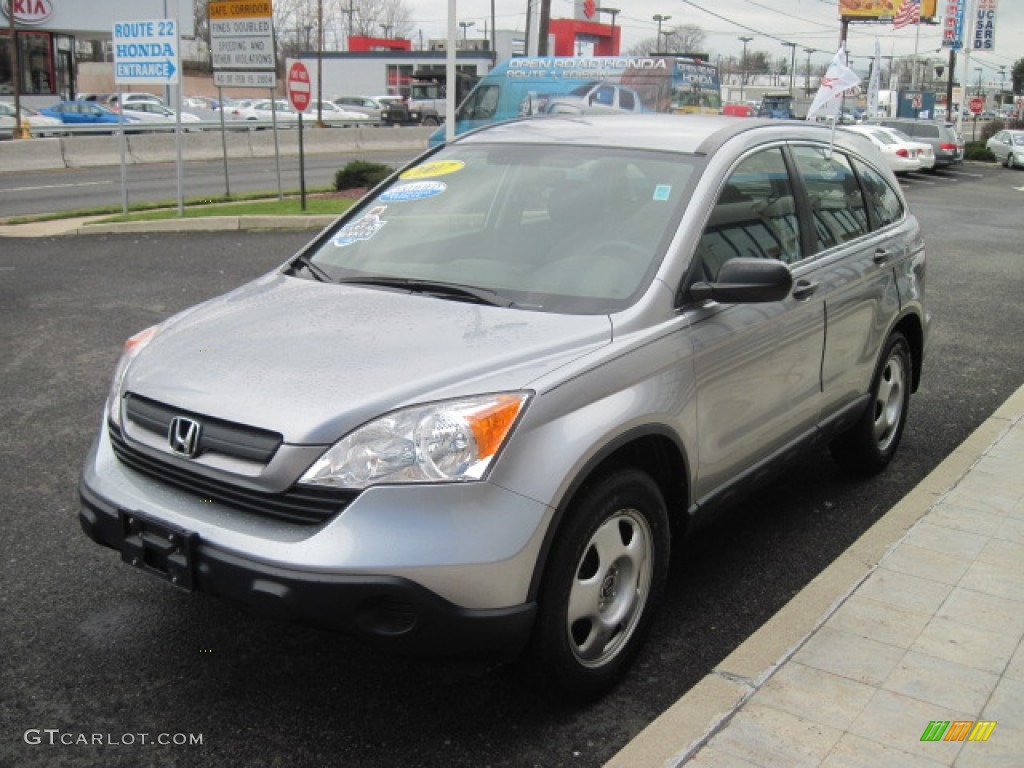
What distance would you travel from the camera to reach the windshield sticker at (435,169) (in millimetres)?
4672

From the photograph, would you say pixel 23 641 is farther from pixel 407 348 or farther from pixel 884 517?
pixel 884 517

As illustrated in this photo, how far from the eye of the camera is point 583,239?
402 centimetres

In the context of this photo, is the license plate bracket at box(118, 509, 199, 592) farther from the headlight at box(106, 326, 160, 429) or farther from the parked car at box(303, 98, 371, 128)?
the parked car at box(303, 98, 371, 128)

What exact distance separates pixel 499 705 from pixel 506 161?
7.34ft

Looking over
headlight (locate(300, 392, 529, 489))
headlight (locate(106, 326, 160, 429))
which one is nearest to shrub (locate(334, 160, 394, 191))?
headlight (locate(106, 326, 160, 429))

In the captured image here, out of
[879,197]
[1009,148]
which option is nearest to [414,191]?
[879,197]

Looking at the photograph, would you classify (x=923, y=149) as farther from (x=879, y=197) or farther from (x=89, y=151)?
(x=879, y=197)

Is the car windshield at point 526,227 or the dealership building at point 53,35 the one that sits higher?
the dealership building at point 53,35

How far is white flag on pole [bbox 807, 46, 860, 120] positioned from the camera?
6.71 meters

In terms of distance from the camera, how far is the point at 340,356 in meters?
3.31

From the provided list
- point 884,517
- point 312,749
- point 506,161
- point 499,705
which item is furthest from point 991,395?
point 312,749

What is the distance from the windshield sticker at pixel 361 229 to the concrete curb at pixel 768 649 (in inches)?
86.9

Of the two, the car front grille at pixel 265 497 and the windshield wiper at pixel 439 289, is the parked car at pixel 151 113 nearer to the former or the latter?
the windshield wiper at pixel 439 289

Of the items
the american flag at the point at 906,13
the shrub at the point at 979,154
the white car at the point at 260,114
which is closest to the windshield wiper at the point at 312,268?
the white car at the point at 260,114
